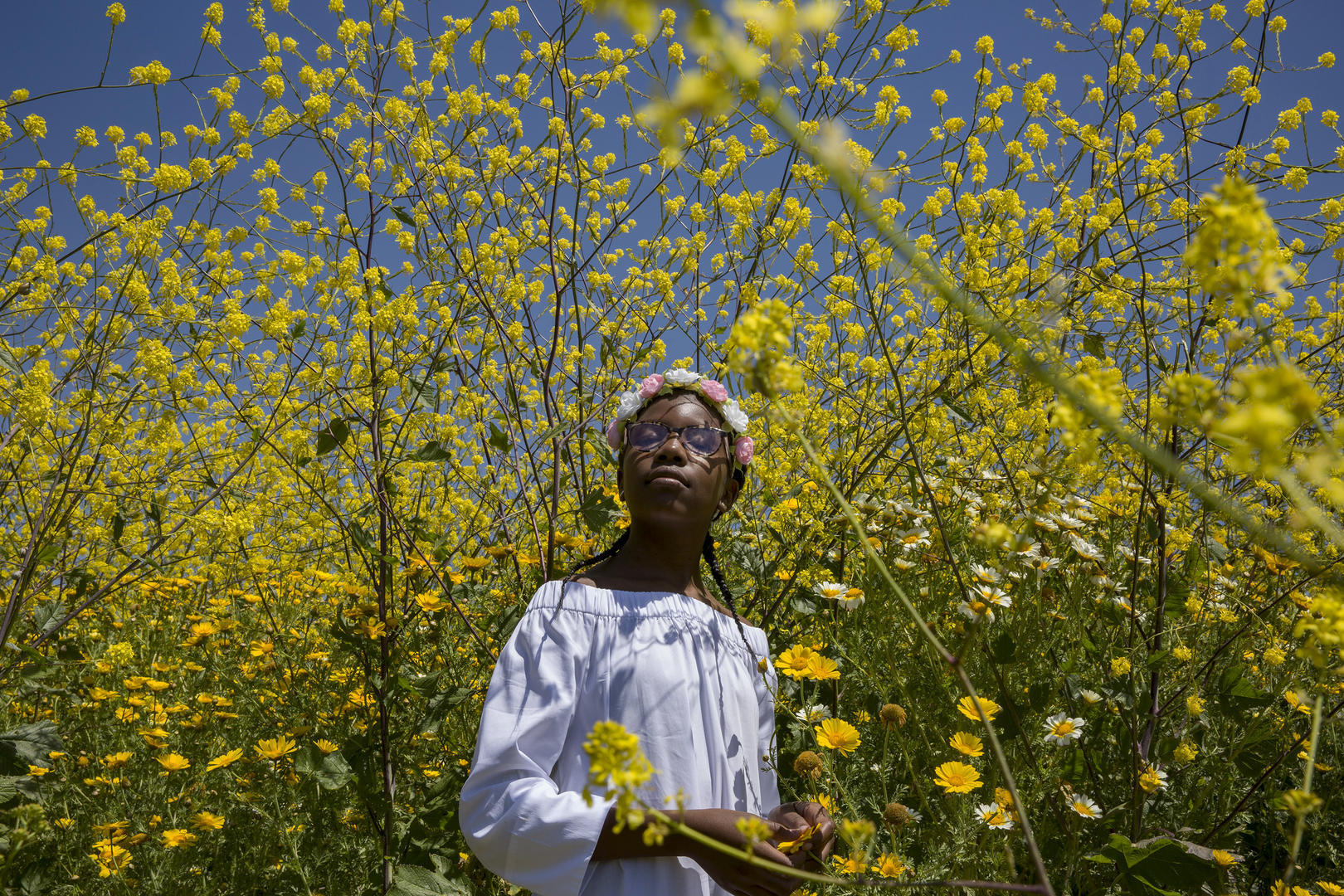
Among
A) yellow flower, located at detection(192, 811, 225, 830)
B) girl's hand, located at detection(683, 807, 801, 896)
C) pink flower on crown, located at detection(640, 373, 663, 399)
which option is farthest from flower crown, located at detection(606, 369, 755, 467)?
yellow flower, located at detection(192, 811, 225, 830)

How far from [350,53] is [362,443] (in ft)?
3.97

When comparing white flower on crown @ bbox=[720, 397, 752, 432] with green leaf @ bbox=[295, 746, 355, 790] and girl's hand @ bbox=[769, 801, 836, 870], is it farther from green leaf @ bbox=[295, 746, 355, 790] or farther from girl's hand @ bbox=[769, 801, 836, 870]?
green leaf @ bbox=[295, 746, 355, 790]

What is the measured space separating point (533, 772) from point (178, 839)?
1.38m

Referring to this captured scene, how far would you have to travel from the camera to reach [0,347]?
208cm

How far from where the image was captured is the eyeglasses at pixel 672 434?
1.74 metres

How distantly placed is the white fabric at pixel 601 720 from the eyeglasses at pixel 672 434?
1.01 feet

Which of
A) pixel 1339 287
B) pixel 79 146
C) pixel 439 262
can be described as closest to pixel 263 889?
pixel 439 262

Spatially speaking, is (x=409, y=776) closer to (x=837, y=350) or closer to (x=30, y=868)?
(x=30, y=868)

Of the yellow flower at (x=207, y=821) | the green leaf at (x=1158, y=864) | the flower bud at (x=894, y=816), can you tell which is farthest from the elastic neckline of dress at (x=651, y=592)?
the yellow flower at (x=207, y=821)

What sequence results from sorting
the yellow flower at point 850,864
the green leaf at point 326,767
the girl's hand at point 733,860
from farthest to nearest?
the green leaf at point 326,767 < the girl's hand at point 733,860 < the yellow flower at point 850,864

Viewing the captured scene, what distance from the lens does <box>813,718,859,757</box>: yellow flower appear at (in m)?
1.56

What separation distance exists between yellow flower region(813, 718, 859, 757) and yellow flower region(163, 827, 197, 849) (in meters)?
1.66

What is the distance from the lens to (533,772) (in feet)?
4.38

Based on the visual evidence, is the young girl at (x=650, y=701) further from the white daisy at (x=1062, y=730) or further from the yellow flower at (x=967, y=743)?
the white daisy at (x=1062, y=730)
